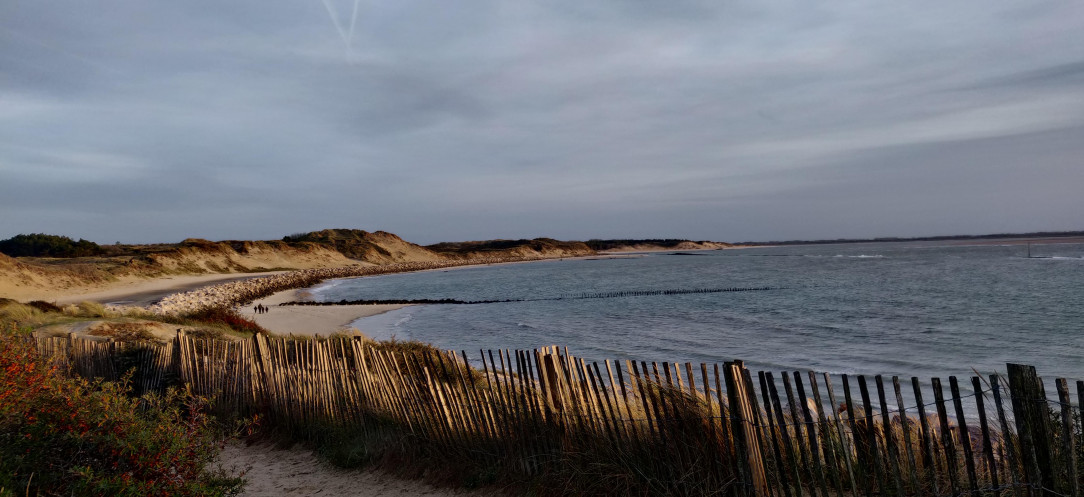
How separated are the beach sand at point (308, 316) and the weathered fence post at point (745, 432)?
1849cm

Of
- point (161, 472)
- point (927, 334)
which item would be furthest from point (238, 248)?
point (161, 472)

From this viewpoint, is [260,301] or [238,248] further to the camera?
[238,248]

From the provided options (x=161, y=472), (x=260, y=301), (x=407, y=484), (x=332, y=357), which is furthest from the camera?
(x=260, y=301)

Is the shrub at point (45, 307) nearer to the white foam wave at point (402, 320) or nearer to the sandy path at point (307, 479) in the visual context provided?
the white foam wave at point (402, 320)

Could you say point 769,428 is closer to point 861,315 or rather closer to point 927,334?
point 927,334

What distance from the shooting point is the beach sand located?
23717 millimetres

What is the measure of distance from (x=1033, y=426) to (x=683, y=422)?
225cm

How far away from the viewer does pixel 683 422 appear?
→ 502cm

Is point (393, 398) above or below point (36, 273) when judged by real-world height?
below

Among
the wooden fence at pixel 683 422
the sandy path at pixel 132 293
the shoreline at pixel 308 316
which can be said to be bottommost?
the shoreline at pixel 308 316

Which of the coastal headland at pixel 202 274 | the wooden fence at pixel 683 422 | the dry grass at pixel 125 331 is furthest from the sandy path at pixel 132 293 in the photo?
the wooden fence at pixel 683 422

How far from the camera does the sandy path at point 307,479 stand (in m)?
6.30

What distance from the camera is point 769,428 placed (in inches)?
188

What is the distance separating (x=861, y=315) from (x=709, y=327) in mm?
7437
